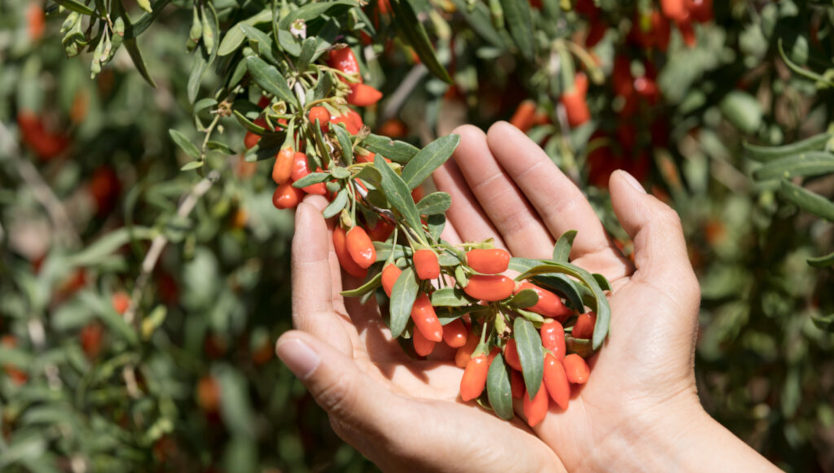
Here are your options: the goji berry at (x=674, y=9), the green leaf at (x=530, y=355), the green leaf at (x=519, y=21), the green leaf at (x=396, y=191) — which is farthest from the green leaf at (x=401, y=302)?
the goji berry at (x=674, y=9)

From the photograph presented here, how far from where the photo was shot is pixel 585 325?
1.41 meters

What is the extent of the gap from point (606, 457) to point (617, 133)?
106 centimetres

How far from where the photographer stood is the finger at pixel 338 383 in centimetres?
117

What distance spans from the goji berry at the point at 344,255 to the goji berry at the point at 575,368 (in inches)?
16.8

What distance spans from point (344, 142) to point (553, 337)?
1.70 ft

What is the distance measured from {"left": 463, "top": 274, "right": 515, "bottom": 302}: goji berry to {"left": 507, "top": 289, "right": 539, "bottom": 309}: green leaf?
24mm

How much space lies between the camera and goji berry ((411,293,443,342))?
4.10ft

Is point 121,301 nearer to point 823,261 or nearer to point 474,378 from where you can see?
point 474,378

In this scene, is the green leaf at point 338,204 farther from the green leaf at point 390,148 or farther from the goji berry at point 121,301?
the goji berry at point 121,301

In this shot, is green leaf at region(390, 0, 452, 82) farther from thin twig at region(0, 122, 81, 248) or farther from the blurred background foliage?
thin twig at region(0, 122, 81, 248)

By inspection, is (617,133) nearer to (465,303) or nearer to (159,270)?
(465,303)

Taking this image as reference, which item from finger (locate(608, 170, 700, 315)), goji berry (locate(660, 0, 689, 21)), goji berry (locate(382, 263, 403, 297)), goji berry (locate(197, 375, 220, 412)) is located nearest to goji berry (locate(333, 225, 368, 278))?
goji berry (locate(382, 263, 403, 297))

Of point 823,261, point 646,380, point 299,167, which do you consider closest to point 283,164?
point 299,167

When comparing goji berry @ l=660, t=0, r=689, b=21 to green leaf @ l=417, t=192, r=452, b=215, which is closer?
green leaf @ l=417, t=192, r=452, b=215
